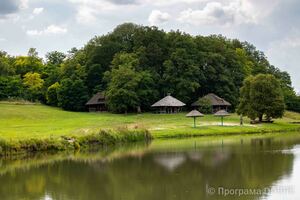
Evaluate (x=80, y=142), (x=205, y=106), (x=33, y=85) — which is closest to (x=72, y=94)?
(x=33, y=85)

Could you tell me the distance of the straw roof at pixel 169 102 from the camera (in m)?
79.6

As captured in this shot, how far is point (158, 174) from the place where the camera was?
27844 mm

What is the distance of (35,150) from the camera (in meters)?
39.5

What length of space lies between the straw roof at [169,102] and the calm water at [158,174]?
36.9 meters

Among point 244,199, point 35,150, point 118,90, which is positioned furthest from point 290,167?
point 118,90

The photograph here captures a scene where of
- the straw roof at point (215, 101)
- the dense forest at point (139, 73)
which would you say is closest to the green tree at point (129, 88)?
the dense forest at point (139, 73)

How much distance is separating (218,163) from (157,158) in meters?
5.23

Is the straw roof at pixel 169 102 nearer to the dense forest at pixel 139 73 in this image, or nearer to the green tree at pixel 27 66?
the dense forest at pixel 139 73

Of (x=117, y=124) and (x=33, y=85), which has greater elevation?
(x=33, y=85)

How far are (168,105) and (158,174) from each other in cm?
5176

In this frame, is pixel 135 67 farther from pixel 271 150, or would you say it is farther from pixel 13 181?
pixel 13 181

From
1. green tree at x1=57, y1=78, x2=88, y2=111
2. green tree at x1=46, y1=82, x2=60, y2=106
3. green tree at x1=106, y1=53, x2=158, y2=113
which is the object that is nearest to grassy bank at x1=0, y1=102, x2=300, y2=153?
green tree at x1=106, y1=53, x2=158, y2=113

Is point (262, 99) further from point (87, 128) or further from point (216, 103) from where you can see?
point (87, 128)

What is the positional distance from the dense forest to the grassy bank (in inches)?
239
